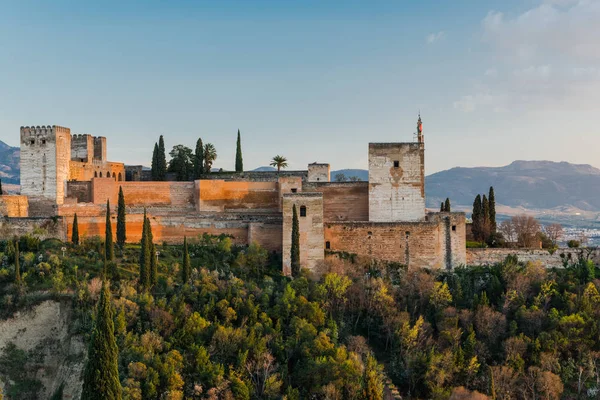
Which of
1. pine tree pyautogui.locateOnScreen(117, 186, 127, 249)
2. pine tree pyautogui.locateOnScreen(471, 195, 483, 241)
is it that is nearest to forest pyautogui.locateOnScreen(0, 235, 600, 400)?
pine tree pyautogui.locateOnScreen(117, 186, 127, 249)

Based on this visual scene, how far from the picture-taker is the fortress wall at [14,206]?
96.6 ft

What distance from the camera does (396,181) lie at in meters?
30.5

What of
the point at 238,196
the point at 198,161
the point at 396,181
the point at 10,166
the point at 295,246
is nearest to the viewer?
the point at 295,246

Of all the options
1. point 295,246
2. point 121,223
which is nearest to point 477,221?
point 295,246

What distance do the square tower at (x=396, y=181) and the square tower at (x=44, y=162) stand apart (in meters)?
14.2

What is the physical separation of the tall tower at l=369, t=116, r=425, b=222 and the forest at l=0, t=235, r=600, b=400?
276 centimetres

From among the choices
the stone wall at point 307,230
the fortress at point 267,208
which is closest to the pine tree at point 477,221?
the fortress at point 267,208

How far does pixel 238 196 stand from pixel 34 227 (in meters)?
8.87

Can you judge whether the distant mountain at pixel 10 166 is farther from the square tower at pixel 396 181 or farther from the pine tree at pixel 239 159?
the square tower at pixel 396 181

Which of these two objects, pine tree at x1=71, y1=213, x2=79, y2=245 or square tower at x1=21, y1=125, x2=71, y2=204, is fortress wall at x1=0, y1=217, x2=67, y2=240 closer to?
pine tree at x1=71, y1=213, x2=79, y2=245

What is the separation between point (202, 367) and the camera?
21125 mm

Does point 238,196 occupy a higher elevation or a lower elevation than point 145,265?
higher

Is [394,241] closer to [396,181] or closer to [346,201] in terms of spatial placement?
[396,181]

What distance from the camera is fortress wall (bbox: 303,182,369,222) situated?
31.2 m
